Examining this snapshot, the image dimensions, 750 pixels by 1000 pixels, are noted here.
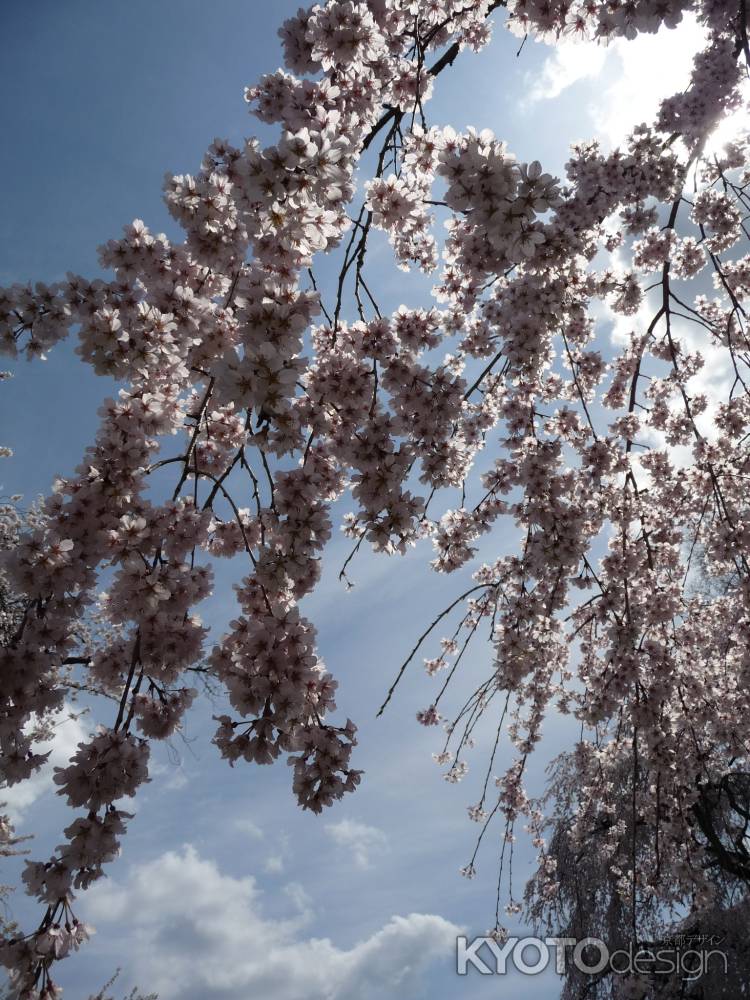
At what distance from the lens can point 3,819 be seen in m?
5.50

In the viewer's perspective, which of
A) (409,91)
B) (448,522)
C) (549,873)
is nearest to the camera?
(409,91)

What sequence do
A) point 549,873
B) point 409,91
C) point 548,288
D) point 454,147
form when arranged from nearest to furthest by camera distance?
point 454,147
point 548,288
point 409,91
point 549,873

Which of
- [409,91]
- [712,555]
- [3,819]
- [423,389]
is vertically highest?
[409,91]

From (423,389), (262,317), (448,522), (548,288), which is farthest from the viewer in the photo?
(448,522)

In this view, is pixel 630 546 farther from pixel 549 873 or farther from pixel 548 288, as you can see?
pixel 549 873

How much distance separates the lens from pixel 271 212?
2.27m

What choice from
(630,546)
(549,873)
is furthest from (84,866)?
(549,873)

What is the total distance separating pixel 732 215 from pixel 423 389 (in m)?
4.43

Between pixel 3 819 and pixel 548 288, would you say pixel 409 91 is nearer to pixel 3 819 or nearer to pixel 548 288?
pixel 548 288

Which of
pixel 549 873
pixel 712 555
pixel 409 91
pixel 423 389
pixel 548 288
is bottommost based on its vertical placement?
pixel 549 873

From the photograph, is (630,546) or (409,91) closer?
(409,91)

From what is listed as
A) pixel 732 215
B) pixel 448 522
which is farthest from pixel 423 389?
pixel 732 215

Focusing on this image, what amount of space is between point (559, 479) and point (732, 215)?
3473 millimetres

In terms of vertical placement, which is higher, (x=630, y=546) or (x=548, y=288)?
(x=548, y=288)
